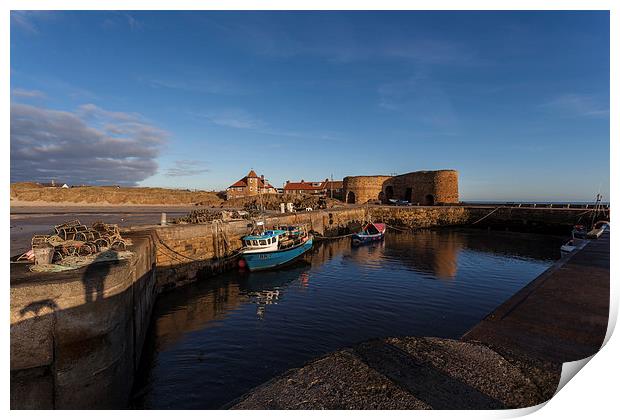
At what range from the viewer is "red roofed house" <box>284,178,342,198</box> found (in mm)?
78188

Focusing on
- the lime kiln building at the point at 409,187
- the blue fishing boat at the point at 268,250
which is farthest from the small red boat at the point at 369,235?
the lime kiln building at the point at 409,187

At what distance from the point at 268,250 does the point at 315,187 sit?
60737 millimetres

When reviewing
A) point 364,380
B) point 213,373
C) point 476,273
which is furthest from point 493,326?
point 476,273

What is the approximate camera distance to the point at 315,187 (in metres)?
81.9

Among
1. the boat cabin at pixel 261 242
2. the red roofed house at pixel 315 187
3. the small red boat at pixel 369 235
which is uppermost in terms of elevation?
the red roofed house at pixel 315 187

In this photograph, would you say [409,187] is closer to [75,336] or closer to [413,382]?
[413,382]

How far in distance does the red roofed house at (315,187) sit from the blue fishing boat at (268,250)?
52.5 meters

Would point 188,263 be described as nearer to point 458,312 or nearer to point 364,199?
point 458,312

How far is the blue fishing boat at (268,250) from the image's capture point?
2173cm

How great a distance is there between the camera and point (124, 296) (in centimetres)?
781

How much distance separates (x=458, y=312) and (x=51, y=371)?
14.8 meters

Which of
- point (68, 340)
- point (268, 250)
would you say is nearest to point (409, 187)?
point (268, 250)

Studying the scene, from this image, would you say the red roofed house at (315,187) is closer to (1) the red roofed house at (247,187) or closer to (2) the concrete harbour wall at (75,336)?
(1) the red roofed house at (247,187)

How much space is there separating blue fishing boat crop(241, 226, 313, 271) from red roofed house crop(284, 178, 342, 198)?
52.5 metres
